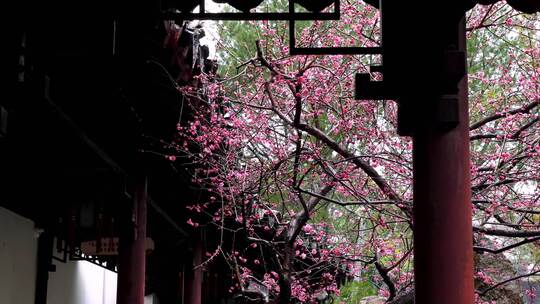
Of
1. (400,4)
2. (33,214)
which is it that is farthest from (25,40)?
(33,214)

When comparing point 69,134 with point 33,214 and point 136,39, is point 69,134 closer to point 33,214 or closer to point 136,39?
point 136,39

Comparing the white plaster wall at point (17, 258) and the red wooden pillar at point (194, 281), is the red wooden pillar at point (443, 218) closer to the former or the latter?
the white plaster wall at point (17, 258)

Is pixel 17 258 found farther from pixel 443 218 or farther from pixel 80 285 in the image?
pixel 443 218

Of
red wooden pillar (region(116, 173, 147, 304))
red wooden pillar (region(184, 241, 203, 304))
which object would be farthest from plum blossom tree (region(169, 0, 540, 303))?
red wooden pillar (region(184, 241, 203, 304))

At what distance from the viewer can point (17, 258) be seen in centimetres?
1036

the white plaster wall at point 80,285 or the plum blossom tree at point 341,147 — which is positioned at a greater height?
the plum blossom tree at point 341,147

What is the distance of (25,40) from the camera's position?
4.03 metres

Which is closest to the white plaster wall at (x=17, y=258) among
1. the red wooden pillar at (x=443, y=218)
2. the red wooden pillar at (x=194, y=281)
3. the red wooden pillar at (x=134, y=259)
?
the red wooden pillar at (x=134, y=259)

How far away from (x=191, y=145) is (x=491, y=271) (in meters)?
5.87

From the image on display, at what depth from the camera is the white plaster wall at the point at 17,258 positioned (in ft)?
32.0

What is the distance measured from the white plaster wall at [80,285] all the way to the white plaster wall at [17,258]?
1.07m

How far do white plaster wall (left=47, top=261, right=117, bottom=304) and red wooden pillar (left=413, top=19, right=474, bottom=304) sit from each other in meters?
8.84

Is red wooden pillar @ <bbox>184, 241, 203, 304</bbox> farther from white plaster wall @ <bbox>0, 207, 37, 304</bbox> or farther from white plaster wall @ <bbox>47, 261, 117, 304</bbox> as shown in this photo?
white plaster wall @ <bbox>0, 207, 37, 304</bbox>

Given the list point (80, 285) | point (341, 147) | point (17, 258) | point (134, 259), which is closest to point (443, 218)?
point (341, 147)
